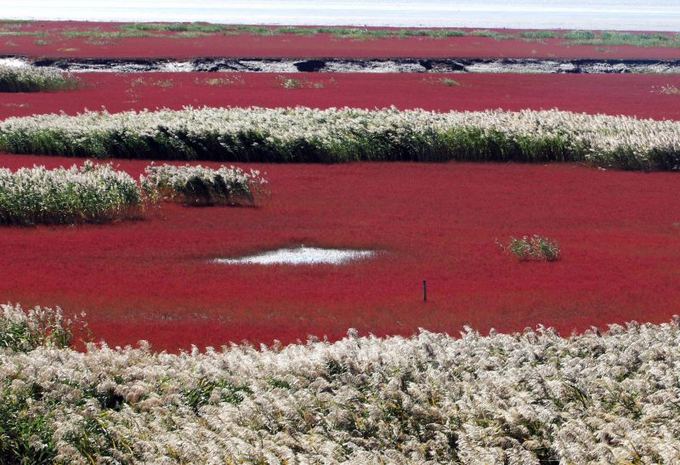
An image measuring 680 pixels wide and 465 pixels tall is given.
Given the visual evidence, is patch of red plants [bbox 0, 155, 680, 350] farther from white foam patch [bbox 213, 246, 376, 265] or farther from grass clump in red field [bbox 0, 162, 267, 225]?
grass clump in red field [bbox 0, 162, 267, 225]

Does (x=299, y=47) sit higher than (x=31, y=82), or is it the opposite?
(x=299, y=47)

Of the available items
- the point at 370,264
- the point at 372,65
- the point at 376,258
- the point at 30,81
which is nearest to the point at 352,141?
the point at 376,258

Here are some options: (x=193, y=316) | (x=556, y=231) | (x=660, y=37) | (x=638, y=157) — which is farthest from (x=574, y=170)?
(x=660, y=37)

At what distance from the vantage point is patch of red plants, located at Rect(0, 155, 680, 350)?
17.0m

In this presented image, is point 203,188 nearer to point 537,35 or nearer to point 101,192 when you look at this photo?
point 101,192

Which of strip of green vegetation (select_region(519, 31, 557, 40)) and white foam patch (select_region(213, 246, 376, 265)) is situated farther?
strip of green vegetation (select_region(519, 31, 557, 40))

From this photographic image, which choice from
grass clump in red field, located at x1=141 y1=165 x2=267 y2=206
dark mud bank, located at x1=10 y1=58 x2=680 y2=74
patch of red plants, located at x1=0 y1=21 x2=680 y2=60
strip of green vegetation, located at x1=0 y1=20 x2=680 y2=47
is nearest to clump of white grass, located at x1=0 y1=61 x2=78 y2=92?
dark mud bank, located at x1=10 y1=58 x2=680 y2=74

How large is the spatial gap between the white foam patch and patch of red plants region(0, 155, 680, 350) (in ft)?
1.29

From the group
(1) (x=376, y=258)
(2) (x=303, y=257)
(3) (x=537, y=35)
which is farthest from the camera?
(3) (x=537, y=35)

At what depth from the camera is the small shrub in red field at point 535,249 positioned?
2100 centimetres

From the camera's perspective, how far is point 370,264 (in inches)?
809

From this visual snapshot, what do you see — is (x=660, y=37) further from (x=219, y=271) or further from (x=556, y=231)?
(x=219, y=271)

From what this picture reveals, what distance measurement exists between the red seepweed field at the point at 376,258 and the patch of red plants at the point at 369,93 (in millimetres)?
12120

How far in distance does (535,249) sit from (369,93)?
28323 mm
